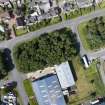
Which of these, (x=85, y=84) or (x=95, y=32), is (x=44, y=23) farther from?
(x=85, y=84)

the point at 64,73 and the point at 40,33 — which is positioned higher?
the point at 40,33

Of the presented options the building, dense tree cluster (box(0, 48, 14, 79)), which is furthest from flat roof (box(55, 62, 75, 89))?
the building

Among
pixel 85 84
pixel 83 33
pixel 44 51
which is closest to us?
Result: pixel 44 51

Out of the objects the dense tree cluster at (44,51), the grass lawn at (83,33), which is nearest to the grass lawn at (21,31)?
the dense tree cluster at (44,51)

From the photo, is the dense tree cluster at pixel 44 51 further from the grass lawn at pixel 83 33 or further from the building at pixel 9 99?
the building at pixel 9 99

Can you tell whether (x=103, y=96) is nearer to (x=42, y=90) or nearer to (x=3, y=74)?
(x=42, y=90)

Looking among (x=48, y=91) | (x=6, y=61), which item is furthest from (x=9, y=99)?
(x=48, y=91)

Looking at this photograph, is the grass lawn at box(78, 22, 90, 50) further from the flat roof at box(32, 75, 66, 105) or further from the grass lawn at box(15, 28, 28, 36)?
→ the grass lawn at box(15, 28, 28, 36)
